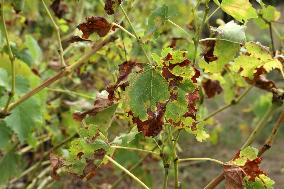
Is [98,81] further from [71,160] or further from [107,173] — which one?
[71,160]

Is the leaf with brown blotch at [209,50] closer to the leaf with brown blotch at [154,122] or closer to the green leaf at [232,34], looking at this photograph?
the green leaf at [232,34]

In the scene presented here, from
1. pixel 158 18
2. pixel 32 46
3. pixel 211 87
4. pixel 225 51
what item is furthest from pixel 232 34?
pixel 32 46

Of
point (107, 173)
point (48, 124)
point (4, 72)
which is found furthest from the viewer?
point (107, 173)

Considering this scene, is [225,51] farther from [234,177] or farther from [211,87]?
[211,87]

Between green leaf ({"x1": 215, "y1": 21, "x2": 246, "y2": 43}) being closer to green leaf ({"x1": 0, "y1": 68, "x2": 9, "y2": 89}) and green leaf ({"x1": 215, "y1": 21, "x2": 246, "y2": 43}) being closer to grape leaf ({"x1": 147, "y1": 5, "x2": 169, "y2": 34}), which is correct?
grape leaf ({"x1": 147, "y1": 5, "x2": 169, "y2": 34})

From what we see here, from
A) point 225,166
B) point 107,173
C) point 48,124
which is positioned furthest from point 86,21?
point 107,173

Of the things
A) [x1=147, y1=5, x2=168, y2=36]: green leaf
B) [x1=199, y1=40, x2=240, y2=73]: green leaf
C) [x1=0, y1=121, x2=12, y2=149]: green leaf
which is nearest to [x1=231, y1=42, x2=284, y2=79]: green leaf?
[x1=199, y1=40, x2=240, y2=73]: green leaf
